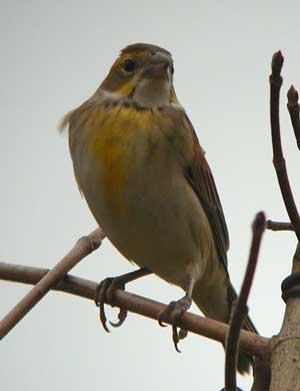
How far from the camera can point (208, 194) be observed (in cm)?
444

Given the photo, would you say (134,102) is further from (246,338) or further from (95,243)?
(246,338)

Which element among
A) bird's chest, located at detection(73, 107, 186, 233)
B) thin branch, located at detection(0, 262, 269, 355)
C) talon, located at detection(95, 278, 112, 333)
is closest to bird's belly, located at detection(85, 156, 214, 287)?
bird's chest, located at detection(73, 107, 186, 233)

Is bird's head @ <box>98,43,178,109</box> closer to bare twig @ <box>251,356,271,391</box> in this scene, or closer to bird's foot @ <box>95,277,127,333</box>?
bird's foot @ <box>95,277,127,333</box>

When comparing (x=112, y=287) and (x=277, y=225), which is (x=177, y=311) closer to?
(x=277, y=225)

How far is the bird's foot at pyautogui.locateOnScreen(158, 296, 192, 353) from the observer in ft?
9.15

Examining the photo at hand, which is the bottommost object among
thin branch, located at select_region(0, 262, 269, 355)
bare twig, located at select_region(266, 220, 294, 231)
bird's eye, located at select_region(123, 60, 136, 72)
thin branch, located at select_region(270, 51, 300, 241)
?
thin branch, located at select_region(0, 262, 269, 355)

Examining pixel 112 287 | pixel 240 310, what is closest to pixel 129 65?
pixel 112 287

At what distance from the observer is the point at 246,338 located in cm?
221

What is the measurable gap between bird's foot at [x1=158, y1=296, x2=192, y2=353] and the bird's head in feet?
3.79

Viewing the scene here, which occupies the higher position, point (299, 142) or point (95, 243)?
point (299, 142)

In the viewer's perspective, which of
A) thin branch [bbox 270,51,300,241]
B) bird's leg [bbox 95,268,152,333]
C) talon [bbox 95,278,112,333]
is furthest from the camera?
talon [bbox 95,278,112,333]

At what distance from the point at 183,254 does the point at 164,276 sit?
8.2 inches

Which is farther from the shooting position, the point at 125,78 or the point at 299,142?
the point at 125,78

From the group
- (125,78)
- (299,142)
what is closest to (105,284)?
(125,78)
